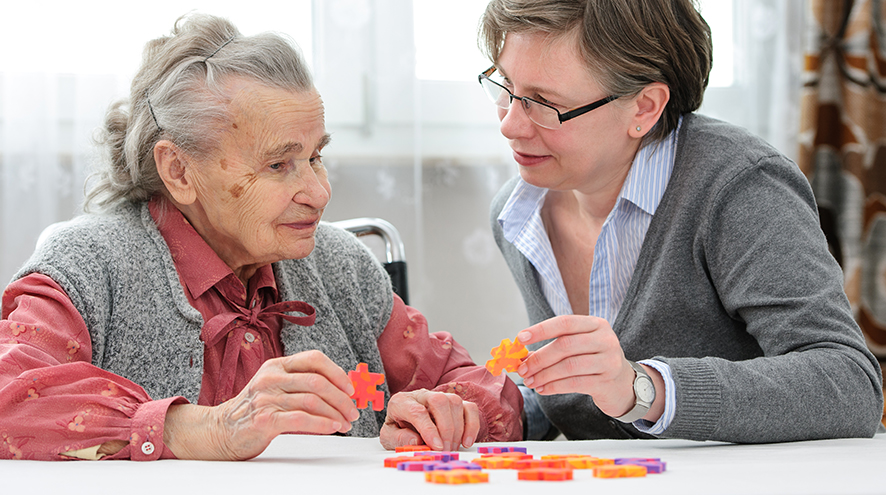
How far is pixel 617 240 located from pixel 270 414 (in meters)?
0.84

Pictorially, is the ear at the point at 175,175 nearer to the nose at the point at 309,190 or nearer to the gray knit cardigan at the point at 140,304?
the gray knit cardigan at the point at 140,304

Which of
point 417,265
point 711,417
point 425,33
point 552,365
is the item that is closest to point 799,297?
point 711,417

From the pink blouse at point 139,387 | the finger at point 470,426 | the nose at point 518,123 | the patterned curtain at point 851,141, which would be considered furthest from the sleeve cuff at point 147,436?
the patterned curtain at point 851,141

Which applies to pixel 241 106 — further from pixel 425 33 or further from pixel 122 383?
pixel 425 33

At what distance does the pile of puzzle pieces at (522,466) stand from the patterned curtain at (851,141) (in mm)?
2046

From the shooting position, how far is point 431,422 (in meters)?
1.20

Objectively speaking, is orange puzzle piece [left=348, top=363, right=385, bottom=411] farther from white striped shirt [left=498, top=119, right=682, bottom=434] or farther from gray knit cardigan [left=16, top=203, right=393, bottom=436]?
white striped shirt [left=498, top=119, right=682, bottom=434]

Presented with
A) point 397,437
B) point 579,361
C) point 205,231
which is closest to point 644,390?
point 579,361

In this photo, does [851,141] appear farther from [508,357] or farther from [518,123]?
[508,357]

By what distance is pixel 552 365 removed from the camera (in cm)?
109

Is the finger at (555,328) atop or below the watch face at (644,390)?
atop

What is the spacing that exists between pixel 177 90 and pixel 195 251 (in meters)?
0.28

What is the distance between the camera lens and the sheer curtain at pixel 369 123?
2070mm

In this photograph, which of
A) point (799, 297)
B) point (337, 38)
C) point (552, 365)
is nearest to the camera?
point (552, 365)
